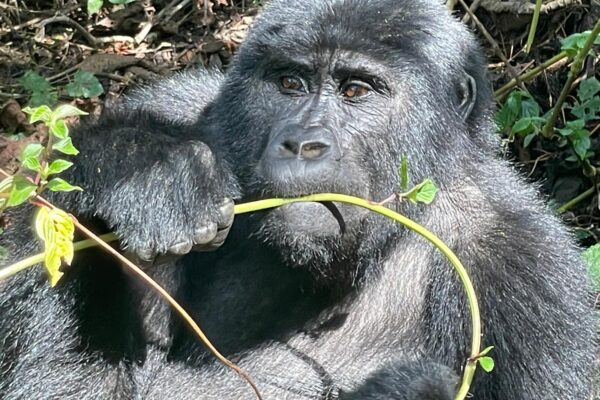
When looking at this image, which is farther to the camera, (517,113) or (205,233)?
(517,113)

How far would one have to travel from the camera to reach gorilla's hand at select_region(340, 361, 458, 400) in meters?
3.65

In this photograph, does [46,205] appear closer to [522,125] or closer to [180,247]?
[180,247]

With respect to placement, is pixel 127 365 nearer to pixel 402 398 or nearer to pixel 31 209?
pixel 31 209

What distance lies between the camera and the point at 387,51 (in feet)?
13.5

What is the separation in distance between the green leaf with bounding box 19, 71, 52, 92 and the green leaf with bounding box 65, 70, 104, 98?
0.43 ft

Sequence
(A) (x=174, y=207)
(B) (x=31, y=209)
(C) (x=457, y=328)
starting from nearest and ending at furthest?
(A) (x=174, y=207)
(C) (x=457, y=328)
(B) (x=31, y=209)

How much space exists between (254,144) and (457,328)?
1019 millimetres

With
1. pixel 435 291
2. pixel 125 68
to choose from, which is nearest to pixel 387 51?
pixel 435 291

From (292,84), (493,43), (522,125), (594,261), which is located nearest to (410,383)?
(292,84)

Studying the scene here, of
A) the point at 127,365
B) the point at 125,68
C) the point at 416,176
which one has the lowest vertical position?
the point at 125,68

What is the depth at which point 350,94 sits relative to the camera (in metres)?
4.15

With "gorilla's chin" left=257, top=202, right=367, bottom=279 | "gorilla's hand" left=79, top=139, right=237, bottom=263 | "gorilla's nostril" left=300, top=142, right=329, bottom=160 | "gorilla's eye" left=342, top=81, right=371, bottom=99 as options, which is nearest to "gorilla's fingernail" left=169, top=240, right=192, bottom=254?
"gorilla's hand" left=79, top=139, right=237, bottom=263

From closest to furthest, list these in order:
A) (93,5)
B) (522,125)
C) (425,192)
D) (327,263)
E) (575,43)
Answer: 1. (425,192)
2. (327,263)
3. (575,43)
4. (522,125)
5. (93,5)

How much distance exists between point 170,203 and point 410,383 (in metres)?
1.02
